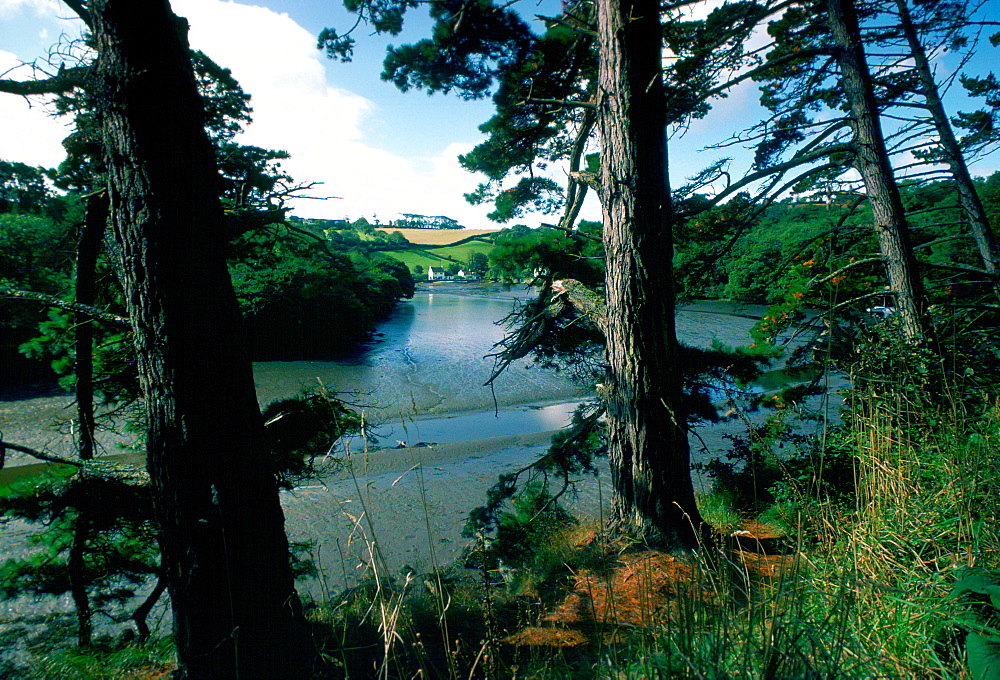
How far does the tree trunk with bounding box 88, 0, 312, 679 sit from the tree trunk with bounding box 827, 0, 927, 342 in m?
6.51

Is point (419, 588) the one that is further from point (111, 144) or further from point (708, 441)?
point (708, 441)

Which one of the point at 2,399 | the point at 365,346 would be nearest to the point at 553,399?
the point at 365,346

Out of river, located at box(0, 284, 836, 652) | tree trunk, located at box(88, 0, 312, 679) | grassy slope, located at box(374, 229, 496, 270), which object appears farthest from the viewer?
grassy slope, located at box(374, 229, 496, 270)

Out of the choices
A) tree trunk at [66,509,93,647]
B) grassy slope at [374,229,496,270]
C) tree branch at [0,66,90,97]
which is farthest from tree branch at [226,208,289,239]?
grassy slope at [374,229,496,270]

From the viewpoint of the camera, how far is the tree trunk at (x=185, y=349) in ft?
8.27

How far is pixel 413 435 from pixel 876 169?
10.9 metres

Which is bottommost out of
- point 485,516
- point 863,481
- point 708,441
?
point 708,441

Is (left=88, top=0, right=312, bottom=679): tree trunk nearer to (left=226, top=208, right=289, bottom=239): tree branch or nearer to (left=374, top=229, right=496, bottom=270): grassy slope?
(left=226, top=208, right=289, bottom=239): tree branch

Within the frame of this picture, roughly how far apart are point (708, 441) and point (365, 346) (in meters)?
13.3

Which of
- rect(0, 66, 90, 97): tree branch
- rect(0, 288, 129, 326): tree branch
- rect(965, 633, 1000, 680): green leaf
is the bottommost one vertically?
rect(965, 633, 1000, 680): green leaf

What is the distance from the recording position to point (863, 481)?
285 centimetres

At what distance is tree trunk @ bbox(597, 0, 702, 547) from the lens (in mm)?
4277

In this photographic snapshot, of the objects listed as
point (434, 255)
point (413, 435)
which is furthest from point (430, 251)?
point (413, 435)

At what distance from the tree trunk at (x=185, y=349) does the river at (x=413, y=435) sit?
2.11ft
